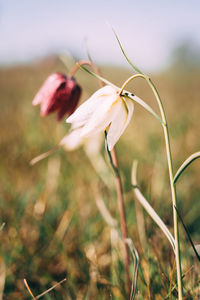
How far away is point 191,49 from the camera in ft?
38.0

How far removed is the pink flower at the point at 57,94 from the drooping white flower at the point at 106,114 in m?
0.22

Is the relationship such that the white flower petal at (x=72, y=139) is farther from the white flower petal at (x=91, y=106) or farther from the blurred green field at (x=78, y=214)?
the blurred green field at (x=78, y=214)

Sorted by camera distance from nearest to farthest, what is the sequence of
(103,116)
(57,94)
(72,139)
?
(103,116)
(57,94)
(72,139)

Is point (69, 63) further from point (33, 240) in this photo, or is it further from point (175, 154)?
point (175, 154)

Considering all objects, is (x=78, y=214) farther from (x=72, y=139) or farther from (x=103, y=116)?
(x=103, y=116)

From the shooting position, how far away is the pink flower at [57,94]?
2.48ft

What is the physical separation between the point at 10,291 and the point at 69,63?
63cm

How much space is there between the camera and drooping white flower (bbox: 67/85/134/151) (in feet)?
1.78

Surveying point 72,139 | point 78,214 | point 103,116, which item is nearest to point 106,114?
point 103,116

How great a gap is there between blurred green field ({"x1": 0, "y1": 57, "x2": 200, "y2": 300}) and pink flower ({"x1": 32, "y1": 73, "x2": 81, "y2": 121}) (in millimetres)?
319

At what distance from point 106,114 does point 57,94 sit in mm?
250

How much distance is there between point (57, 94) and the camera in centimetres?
76

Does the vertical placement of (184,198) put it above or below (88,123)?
below

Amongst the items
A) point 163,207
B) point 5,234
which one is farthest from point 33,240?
point 163,207
